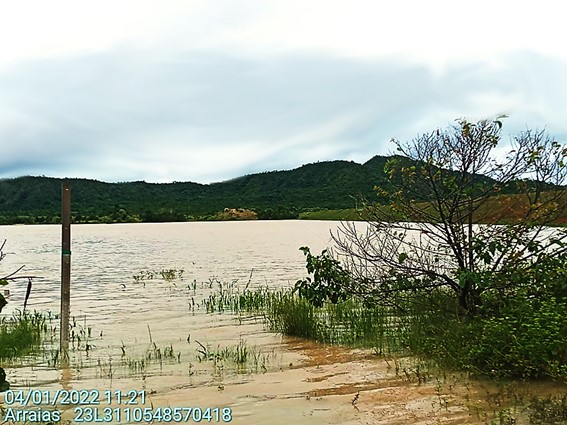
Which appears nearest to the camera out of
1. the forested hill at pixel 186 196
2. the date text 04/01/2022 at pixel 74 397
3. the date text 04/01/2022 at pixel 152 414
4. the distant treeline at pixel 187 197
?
the date text 04/01/2022 at pixel 152 414

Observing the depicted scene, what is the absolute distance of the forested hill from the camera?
92125mm

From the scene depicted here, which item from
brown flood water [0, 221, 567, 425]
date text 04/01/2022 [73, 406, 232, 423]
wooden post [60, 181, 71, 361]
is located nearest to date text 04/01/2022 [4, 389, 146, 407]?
brown flood water [0, 221, 567, 425]

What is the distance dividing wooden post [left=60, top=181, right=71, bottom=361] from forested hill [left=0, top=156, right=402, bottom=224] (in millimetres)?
69144

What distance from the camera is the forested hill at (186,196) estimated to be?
92.1 metres

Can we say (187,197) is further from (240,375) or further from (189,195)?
(240,375)

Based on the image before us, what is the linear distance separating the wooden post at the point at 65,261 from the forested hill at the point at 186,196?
69.1 metres

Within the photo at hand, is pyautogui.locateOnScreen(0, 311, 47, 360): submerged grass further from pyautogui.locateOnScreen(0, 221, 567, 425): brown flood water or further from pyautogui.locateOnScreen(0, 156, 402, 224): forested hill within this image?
pyautogui.locateOnScreen(0, 156, 402, 224): forested hill

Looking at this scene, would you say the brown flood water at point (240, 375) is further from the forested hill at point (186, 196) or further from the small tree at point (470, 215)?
the forested hill at point (186, 196)

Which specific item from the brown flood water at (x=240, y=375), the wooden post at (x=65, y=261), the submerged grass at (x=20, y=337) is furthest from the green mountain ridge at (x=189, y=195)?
the wooden post at (x=65, y=261)

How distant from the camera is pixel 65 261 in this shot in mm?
9445

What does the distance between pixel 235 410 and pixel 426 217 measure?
4314 millimetres

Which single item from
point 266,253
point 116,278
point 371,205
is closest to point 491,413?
point 371,205

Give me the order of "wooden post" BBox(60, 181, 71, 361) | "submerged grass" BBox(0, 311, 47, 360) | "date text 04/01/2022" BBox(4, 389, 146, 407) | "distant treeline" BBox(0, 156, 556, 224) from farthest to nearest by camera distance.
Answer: "distant treeline" BBox(0, 156, 556, 224), "submerged grass" BBox(0, 311, 47, 360), "wooden post" BBox(60, 181, 71, 361), "date text 04/01/2022" BBox(4, 389, 146, 407)

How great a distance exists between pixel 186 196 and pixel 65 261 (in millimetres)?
109294
